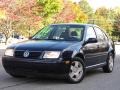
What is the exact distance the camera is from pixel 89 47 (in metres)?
10.0

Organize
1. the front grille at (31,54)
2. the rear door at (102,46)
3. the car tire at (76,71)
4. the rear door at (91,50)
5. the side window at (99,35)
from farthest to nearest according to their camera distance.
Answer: the side window at (99,35) → the rear door at (102,46) → the rear door at (91,50) → the car tire at (76,71) → the front grille at (31,54)

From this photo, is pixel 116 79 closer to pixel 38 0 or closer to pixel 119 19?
pixel 38 0

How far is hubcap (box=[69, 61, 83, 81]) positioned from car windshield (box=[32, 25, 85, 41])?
29.3 inches

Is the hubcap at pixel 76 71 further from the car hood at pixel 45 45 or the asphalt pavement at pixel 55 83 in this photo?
the car hood at pixel 45 45

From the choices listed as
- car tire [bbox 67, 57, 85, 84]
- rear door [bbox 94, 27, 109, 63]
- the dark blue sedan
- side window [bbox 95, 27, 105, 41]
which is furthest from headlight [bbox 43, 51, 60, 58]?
side window [bbox 95, 27, 105, 41]

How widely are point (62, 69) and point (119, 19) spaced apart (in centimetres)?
7948

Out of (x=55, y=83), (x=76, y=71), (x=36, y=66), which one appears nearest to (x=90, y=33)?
(x=76, y=71)

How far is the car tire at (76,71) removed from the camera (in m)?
9.25

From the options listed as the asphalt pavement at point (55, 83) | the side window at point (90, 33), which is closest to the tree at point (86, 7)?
the side window at point (90, 33)

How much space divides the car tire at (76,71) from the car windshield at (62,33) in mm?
701

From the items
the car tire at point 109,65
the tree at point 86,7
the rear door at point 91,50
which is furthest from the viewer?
the tree at point 86,7

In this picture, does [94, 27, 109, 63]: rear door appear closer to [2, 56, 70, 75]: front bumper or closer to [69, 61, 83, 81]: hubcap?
[69, 61, 83, 81]: hubcap

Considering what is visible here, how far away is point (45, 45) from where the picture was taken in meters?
9.18

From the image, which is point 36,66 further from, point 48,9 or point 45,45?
point 48,9
